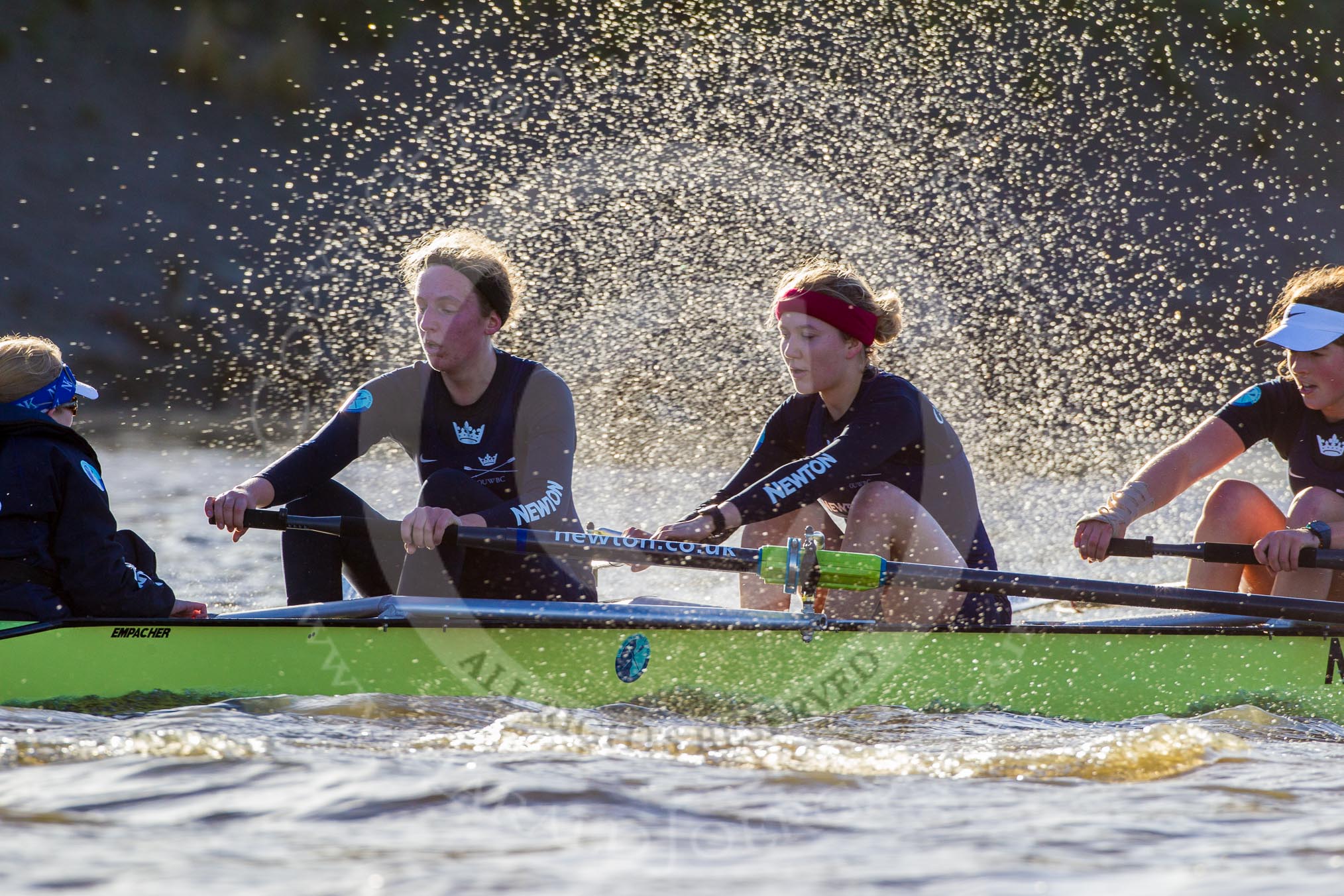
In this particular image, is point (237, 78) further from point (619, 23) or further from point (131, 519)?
point (131, 519)

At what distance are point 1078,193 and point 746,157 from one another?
401cm

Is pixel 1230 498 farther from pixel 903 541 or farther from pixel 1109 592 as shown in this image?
pixel 903 541

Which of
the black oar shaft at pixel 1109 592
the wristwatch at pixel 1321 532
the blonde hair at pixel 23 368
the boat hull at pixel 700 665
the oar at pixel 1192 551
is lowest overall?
the boat hull at pixel 700 665

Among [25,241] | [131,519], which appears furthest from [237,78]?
[131,519]

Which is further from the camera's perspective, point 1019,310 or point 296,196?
point 296,196

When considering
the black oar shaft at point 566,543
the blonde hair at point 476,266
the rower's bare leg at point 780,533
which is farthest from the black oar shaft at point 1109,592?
the blonde hair at point 476,266

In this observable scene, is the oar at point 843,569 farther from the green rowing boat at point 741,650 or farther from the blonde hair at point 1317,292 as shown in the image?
the blonde hair at point 1317,292

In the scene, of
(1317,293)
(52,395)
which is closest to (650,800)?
(52,395)

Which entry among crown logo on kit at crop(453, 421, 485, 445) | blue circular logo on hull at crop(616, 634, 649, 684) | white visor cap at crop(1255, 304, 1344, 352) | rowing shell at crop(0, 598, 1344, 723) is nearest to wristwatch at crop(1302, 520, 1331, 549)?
rowing shell at crop(0, 598, 1344, 723)

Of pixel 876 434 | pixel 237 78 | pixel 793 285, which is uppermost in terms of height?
pixel 237 78

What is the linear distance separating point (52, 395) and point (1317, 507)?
11.7 ft

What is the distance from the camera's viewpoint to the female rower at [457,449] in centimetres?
406

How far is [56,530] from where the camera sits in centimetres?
348

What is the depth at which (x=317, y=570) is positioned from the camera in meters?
4.18
